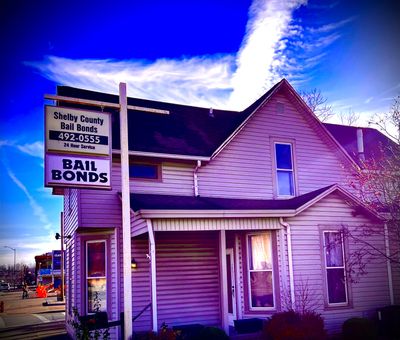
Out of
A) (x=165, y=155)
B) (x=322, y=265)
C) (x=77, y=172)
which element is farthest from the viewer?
(x=165, y=155)

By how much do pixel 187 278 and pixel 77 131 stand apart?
7.19m

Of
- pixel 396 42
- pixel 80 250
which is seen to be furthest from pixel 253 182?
pixel 396 42

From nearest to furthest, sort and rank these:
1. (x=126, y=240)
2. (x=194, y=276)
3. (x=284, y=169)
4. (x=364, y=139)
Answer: (x=126, y=240) < (x=194, y=276) < (x=284, y=169) < (x=364, y=139)

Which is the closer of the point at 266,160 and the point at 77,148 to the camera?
the point at 77,148

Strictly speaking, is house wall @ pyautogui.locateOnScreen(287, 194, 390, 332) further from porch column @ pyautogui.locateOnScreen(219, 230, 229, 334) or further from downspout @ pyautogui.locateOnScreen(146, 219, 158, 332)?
downspout @ pyautogui.locateOnScreen(146, 219, 158, 332)

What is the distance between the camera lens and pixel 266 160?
15.9 m

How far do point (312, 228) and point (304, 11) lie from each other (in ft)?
25.6

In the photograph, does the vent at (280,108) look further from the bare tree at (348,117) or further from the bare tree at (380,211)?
the bare tree at (348,117)

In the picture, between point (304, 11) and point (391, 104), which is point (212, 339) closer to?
point (391, 104)

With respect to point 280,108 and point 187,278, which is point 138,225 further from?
point 280,108

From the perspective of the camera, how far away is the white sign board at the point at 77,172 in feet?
26.6

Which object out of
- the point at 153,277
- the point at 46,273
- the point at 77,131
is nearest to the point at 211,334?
the point at 153,277

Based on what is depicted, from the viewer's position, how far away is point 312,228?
525 inches

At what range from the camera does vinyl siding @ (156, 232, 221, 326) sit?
44.0 feet
